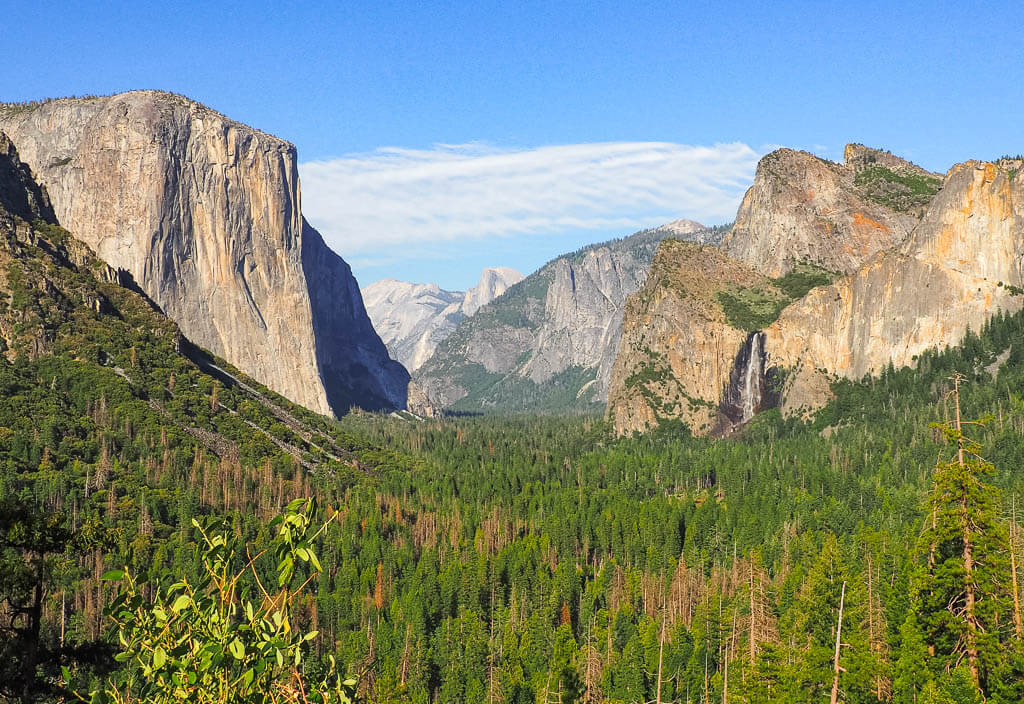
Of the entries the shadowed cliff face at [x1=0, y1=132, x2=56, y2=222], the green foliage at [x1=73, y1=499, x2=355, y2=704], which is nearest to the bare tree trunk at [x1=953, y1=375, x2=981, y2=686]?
the green foliage at [x1=73, y1=499, x2=355, y2=704]

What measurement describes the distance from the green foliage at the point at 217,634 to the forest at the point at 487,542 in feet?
0.15

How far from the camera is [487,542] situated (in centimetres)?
12406

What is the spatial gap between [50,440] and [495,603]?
59.4 m

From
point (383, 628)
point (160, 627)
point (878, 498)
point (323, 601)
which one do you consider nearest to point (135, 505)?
point (323, 601)

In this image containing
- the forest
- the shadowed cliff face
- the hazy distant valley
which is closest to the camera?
the hazy distant valley

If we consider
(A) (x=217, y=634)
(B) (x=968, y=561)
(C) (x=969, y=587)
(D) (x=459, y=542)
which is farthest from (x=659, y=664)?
(A) (x=217, y=634)

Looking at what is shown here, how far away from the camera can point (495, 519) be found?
133000 mm

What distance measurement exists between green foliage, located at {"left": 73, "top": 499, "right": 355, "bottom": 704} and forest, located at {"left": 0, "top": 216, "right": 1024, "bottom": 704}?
0.15 feet

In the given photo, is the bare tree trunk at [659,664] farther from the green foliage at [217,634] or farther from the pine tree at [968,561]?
the green foliage at [217,634]

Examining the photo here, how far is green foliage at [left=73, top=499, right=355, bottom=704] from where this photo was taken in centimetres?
986

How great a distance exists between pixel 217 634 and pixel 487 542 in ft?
380

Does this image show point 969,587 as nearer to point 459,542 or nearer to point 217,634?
point 217,634

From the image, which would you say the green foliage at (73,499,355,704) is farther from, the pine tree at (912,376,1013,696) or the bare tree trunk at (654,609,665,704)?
the bare tree trunk at (654,609,665,704)

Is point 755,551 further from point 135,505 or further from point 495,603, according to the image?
point 135,505
